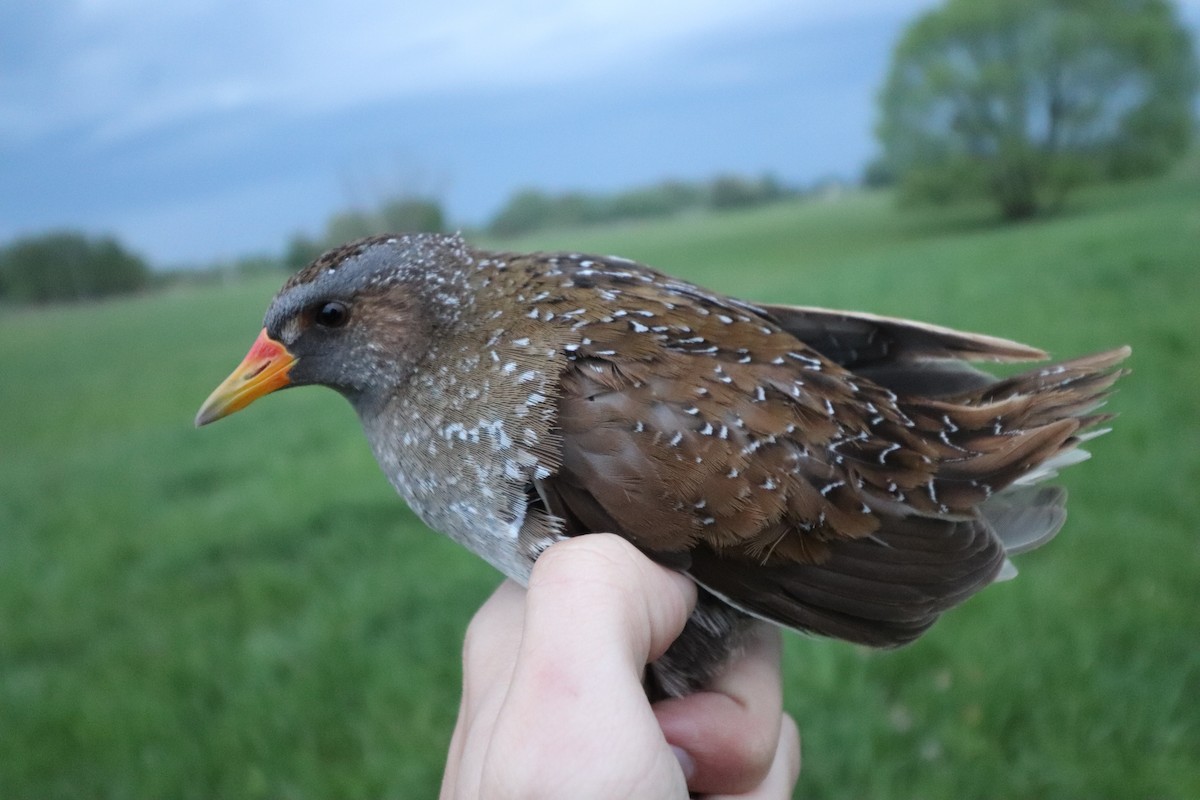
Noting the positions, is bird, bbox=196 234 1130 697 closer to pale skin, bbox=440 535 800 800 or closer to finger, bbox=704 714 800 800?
pale skin, bbox=440 535 800 800

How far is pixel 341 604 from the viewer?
2.70 metres

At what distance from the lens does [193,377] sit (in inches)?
152

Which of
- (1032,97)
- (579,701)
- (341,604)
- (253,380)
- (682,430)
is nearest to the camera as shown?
(579,701)

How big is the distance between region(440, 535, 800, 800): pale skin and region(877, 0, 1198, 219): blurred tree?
282 inches

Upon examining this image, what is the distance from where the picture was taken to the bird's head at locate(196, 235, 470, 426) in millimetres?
1327

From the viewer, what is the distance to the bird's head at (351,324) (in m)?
1.33

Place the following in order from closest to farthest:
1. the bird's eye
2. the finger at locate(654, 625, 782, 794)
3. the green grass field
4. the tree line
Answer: the finger at locate(654, 625, 782, 794) → the bird's eye → the green grass field → the tree line

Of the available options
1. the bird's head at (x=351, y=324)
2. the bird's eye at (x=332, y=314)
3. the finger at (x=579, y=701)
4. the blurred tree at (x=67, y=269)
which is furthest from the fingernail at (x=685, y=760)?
the blurred tree at (x=67, y=269)

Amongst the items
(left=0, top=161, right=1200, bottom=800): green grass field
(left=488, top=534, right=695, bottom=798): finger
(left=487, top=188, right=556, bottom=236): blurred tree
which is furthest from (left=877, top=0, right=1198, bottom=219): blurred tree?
(left=488, top=534, right=695, bottom=798): finger

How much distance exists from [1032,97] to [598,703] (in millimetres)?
7683

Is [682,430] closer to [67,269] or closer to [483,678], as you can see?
[483,678]

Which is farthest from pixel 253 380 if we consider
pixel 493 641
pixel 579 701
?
pixel 579 701

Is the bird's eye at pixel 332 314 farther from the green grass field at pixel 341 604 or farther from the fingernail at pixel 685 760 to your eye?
the green grass field at pixel 341 604

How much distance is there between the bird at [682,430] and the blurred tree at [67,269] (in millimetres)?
2870
